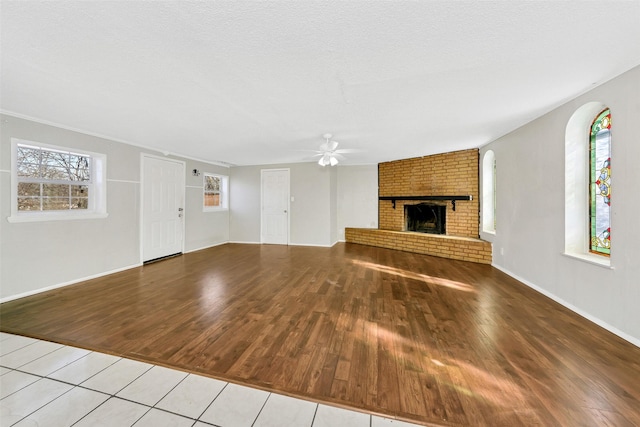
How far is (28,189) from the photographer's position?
3.06m

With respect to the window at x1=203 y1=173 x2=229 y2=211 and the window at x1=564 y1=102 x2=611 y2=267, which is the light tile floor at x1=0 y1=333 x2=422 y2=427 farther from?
the window at x1=203 y1=173 x2=229 y2=211

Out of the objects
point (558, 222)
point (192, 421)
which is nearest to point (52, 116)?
point (192, 421)

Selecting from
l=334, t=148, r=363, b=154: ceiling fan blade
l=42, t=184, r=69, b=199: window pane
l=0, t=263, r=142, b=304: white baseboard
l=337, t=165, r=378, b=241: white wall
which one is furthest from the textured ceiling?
l=337, t=165, r=378, b=241: white wall

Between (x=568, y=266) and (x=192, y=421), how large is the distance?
379 cm

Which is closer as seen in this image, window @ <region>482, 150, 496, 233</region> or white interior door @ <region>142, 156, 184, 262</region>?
white interior door @ <region>142, 156, 184, 262</region>

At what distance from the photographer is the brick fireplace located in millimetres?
4980

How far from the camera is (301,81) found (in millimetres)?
2137

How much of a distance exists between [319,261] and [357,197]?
9.13ft

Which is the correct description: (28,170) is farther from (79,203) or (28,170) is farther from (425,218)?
(425,218)

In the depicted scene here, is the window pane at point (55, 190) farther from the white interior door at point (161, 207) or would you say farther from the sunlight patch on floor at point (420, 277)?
the sunlight patch on floor at point (420, 277)

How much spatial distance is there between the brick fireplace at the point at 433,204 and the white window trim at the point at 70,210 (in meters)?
5.47

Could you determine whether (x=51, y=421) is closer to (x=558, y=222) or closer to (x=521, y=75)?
(x=521, y=75)

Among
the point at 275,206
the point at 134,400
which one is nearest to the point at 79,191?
the point at 134,400

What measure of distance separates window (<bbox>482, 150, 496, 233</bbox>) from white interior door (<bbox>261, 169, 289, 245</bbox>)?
457 centimetres
